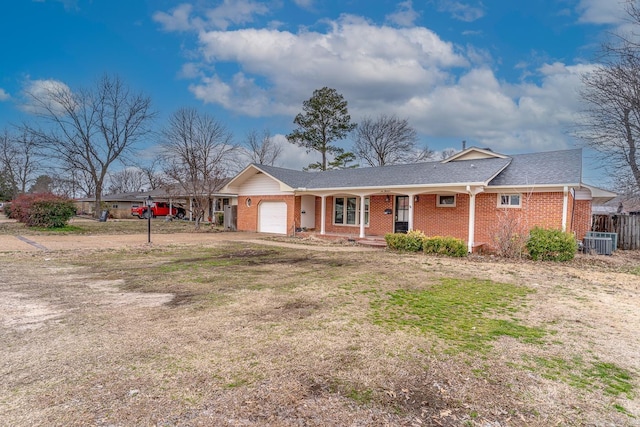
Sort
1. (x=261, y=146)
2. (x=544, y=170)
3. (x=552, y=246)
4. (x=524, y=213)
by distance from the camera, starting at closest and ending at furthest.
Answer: (x=552, y=246) → (x=524, y=213) → (x=544, y=170) → (x=261, y=146)

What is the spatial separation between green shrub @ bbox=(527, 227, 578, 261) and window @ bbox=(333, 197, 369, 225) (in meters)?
8.07

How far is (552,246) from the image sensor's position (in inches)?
404

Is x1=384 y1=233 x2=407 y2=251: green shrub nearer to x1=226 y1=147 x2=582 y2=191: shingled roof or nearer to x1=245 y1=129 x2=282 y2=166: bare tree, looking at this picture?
x1=226 y1=147 x2=582 y2=191: shingled roof

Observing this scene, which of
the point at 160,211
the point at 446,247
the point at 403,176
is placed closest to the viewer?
the point at 446,247

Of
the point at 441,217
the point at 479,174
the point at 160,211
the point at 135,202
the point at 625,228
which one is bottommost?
the point at 625,228

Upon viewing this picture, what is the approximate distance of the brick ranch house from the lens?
40.6 feet

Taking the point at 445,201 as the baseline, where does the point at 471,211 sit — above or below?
below

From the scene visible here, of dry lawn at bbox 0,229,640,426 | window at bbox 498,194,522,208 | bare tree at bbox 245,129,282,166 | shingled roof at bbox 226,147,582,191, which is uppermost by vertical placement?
bare tree at bbox 245,129,282,166

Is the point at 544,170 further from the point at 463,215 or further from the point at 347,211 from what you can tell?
the point at 347,211

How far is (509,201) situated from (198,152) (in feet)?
64.5

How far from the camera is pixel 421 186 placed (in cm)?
1348

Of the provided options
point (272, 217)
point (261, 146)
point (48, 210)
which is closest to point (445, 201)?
point (272, 217)

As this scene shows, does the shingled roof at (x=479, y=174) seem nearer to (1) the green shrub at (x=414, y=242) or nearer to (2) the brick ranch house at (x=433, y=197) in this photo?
(2) the brick ranch house at (x=433, y=197)

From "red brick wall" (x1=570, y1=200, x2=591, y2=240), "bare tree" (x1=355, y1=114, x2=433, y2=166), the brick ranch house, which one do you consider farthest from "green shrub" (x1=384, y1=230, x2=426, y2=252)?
"bare tree" (x1=355, y1=114, x2=433, y2=166)
